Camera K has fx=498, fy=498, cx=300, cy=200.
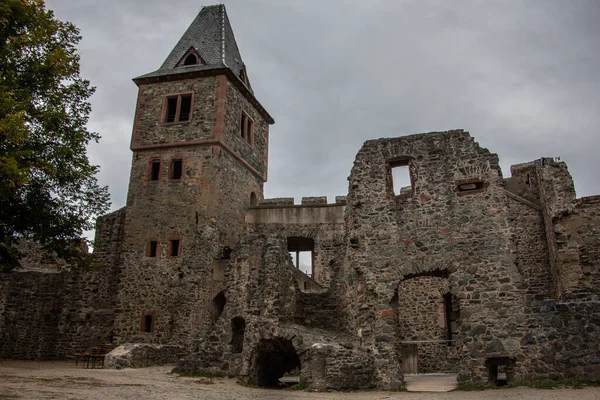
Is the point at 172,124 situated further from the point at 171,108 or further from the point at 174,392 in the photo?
the point at 174,392

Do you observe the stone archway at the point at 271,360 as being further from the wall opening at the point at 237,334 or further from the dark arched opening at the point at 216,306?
the dark arched opening at the point at 216,306

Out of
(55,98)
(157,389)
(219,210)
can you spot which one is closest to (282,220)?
(219,210)

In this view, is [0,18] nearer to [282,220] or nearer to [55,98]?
[55,98]

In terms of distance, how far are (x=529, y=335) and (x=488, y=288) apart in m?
1.39

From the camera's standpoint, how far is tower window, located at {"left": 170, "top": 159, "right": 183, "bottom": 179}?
22533mm

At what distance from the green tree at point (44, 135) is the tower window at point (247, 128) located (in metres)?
10.6

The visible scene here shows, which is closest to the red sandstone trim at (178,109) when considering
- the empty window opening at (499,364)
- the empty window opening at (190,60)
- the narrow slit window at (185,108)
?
the narrow slit window at (185,108)

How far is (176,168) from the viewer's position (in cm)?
2272

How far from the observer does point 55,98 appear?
13.6 m

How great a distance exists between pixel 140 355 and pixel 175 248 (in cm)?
535

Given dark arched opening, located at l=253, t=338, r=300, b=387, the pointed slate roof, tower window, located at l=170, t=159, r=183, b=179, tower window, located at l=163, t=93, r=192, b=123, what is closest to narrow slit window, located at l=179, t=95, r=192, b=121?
tower window, located at l=163, t=93, r=192, b=123

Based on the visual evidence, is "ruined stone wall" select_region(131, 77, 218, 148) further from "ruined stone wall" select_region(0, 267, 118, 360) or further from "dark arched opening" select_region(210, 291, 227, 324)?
"dark arched opening" select_region(210, 291, 227, 324)

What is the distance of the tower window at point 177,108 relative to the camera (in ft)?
77.4

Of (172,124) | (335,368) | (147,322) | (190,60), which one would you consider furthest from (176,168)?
(335,368)
